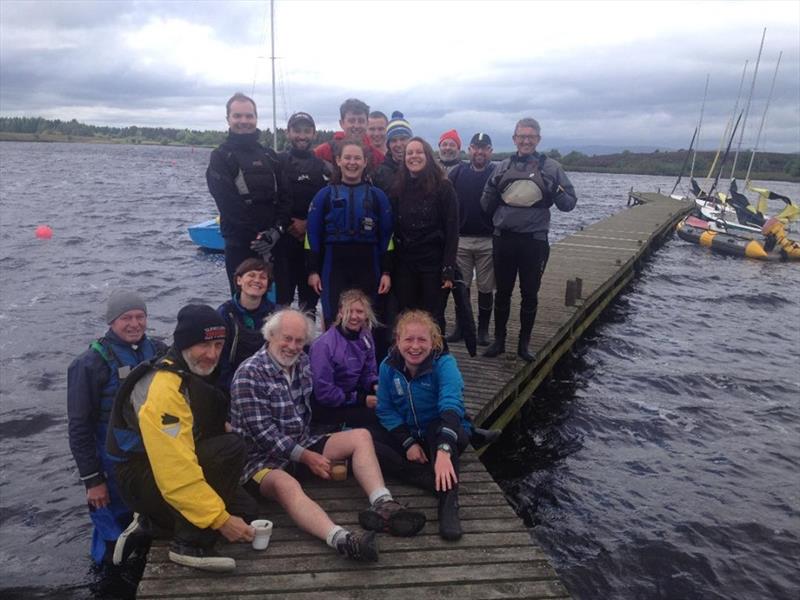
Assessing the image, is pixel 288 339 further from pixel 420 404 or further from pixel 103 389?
pixel 103 389

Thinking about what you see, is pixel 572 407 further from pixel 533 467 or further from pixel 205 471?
pixel 205 471

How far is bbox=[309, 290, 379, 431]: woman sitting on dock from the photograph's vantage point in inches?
199

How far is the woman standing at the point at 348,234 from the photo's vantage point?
566 cm

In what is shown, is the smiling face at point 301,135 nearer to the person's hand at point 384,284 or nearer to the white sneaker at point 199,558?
the person's hand at point 384,284

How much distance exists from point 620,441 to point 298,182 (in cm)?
557

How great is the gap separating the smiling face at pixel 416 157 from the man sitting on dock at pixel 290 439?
2094 millimetres

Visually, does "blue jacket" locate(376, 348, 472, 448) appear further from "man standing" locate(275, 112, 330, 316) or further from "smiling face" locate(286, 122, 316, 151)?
"smiling face" locate(286, 122, 316, 151)

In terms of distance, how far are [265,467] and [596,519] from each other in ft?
13.4

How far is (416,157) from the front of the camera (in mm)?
5730

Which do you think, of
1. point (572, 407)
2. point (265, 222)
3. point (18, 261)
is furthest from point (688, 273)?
point (18, 261)

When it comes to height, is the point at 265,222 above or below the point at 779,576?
above

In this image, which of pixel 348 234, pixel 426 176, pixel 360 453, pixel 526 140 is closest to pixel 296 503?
pixel 360 453

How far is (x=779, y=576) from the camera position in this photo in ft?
19.5

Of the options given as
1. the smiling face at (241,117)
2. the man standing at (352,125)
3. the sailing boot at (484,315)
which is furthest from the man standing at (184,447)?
the sailing boot at (484,315)
